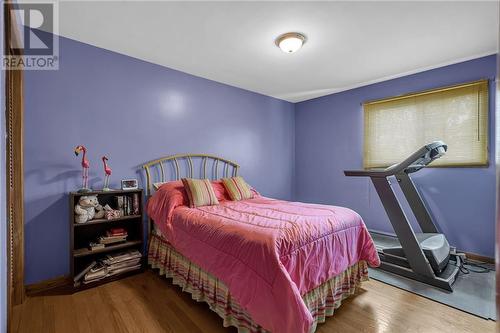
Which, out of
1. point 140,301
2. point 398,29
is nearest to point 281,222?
point 140,301

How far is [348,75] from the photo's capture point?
134 inches

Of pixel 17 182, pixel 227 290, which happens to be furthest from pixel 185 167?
pixel 227 290

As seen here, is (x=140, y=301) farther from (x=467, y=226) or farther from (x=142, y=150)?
(x=467, y=226)

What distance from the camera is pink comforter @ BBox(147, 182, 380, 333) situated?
1.34 m

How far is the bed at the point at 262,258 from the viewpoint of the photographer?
137cm

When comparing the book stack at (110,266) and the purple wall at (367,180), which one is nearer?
the book stack at (110,266)

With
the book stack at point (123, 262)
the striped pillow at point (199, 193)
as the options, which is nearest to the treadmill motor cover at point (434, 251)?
the striped pillow at point (199, 193)

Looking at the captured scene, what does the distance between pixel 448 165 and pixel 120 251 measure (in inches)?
161

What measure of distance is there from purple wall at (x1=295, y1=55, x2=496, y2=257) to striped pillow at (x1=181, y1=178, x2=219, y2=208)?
2443mm

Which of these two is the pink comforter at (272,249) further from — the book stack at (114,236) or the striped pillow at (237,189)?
the striped pillow at (237,189)

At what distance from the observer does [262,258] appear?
144cm

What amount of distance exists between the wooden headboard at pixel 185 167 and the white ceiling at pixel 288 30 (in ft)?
4.03

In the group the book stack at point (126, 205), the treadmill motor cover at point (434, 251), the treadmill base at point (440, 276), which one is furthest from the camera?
the book stack at point (126, 205)

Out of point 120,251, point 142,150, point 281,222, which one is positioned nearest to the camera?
point 281,222
